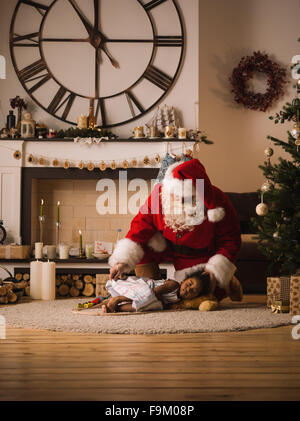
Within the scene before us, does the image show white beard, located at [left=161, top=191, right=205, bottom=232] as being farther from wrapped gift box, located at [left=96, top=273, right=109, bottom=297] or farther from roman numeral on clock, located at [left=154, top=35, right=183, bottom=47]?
roman numeral on clock, located at [left=154, top=35, right=183, bottom=47]

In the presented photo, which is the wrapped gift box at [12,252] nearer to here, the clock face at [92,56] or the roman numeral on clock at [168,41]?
the clock face at [92,56]

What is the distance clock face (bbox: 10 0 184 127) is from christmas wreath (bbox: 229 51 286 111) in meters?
0.97

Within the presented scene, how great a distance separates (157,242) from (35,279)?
1073 millimetres

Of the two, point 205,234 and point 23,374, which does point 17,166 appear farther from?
point 23,374

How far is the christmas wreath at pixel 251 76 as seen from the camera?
507 cm

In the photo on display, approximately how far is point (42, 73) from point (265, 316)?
9.46ft

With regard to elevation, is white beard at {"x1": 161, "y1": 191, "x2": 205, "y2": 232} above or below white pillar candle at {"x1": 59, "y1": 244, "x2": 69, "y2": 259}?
above

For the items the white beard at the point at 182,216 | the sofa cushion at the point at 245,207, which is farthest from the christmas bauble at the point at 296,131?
the sofa cushion at the point at 245,207

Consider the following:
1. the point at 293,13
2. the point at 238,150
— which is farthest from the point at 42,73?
the point at 293,13

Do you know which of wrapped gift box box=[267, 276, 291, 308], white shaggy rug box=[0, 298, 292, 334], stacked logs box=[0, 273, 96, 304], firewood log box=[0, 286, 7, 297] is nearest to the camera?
white shaggy rug box=[0, 298, 292, 334]

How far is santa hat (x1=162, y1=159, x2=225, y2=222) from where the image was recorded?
3268 millimetres

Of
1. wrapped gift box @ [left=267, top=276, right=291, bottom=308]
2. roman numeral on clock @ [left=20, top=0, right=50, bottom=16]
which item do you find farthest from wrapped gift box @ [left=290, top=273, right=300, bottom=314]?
roman numeral on clock @ [left=20, top=0, right=50, bottom=16]

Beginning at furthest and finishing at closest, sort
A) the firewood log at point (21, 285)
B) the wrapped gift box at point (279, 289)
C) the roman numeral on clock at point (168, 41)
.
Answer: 1. the roman numeral on clock at point (168, 41)
2. the firewood log at point (21, 285)
3. the wrapped gift box at point (279, 289)

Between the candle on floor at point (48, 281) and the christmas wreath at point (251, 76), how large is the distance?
2.58 metres
